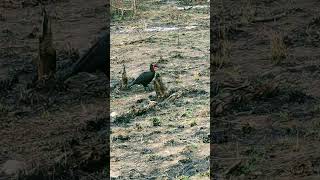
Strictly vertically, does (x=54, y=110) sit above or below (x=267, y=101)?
below

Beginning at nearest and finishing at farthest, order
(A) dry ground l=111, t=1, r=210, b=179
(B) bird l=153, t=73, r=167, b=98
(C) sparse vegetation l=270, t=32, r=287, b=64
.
A: (A) dry ground l=111, t=1, r=210, b=179 → (B) bird l=153, t=73, r=167, b=98 → (C) sparse vegetation l=270, t=32, r=287, b=64

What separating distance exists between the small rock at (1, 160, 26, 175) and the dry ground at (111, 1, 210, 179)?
1029mm

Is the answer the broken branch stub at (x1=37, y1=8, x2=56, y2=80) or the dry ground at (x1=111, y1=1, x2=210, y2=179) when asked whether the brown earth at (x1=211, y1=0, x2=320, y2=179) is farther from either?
the broken branch stub at (x1=37, y1=8, x2=56, y2=80)

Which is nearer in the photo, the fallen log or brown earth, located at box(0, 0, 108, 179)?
brown earth, located at box(0, 0, 108, 179)

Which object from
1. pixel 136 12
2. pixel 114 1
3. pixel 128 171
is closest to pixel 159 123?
pixel 128 171

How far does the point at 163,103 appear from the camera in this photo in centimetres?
926

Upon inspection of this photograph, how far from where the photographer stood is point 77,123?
8.68 metres

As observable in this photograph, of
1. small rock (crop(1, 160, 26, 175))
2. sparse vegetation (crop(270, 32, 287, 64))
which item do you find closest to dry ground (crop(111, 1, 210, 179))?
small rock (crop(1, 160, 26, 175))

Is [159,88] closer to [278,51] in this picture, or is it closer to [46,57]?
[46,57]

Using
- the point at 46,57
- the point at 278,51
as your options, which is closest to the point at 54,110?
Result: the point at 46,57

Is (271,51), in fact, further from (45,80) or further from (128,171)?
(128,171)

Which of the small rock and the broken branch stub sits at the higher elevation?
the broken branch stub

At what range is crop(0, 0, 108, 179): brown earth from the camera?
7031 millimetres

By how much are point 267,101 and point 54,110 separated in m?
3.09
